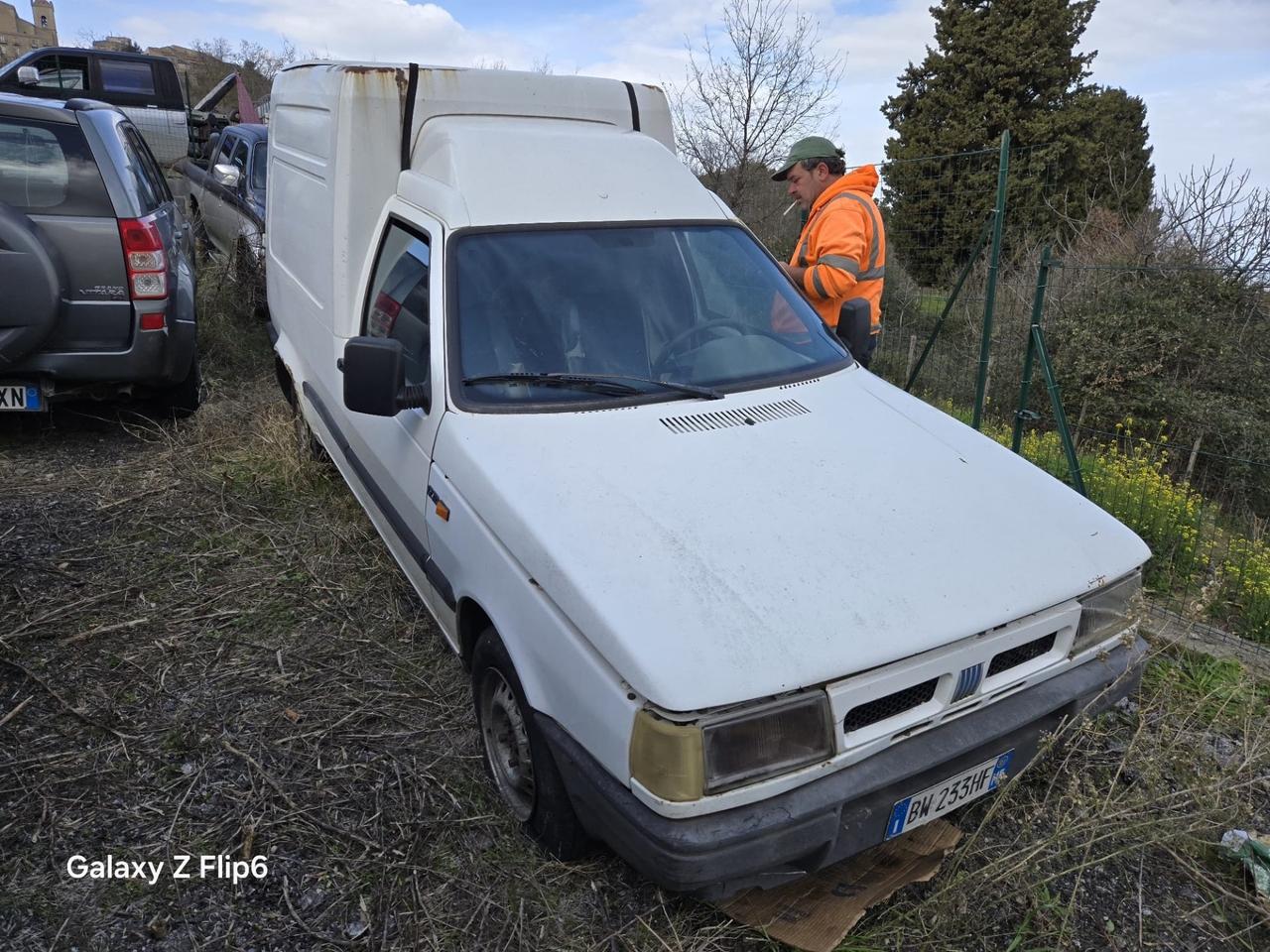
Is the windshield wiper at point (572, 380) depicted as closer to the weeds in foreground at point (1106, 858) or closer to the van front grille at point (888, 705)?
the van front grille at point (888, 705)

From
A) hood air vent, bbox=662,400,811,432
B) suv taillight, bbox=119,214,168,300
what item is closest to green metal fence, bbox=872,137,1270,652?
hood air vent, bbox=662,400,811,432

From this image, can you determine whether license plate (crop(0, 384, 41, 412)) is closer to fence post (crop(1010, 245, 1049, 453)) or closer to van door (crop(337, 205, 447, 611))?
van door (crop(337, 205, 447, 611))

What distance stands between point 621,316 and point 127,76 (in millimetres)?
14018

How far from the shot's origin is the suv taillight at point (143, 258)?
5.10m

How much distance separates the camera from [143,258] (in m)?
5.16

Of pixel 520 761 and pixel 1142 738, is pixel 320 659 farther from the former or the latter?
pixel 1142 738

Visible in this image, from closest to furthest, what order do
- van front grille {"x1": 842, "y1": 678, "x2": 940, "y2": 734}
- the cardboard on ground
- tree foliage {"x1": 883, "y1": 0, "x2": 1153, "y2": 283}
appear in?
van front grille {"x1": 842, "y1": 678, "x2": 940, "y2": 734}, the cardboard on ground, tree foliage {"x1": 883, "y1": 0, "x2": 1153, "y2": 283}

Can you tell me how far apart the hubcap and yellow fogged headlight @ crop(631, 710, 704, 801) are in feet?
2.07

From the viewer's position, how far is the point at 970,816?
2.84 m

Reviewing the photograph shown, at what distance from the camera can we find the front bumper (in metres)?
2.03

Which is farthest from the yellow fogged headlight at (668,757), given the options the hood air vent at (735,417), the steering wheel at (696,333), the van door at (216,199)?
the van door at (216,199)

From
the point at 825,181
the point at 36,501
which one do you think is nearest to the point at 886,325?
the point at 825,181

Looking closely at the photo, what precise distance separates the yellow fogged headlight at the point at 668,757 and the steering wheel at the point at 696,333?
1486mm

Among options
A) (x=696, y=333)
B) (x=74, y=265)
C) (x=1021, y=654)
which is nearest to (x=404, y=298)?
(x=696, y=333)
